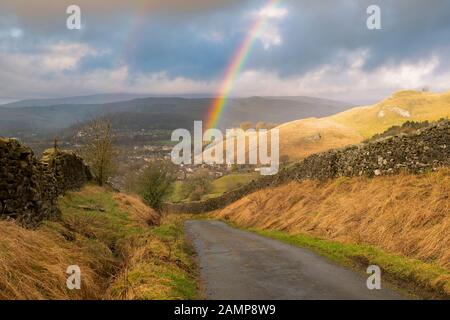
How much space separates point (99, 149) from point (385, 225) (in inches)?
1650

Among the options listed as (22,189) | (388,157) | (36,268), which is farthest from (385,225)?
(22,189)

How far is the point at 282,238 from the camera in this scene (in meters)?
25.3

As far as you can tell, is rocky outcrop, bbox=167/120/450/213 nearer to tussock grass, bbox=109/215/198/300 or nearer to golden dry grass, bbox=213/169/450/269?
golden dry grass, bbox=213/169/450/269

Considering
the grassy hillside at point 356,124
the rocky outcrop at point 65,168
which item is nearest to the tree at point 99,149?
the rocky outcrop at point 65,168

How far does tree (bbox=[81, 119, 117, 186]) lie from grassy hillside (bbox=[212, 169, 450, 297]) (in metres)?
28.2

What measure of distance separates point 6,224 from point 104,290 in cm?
331

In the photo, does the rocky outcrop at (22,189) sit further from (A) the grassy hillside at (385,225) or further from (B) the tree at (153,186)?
(B) the tree at (153,186)

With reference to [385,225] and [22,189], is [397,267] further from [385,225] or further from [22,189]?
[22,189]

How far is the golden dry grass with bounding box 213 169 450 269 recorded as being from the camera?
16109 millimetres

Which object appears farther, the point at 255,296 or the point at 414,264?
the point at 414,264

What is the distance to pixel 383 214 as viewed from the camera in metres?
19.8

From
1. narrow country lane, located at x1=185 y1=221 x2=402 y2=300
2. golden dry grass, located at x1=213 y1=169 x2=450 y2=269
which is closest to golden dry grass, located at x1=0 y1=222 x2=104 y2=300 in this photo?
narrow country lane, located at x1=185 y1=221 x2=402 y2=300

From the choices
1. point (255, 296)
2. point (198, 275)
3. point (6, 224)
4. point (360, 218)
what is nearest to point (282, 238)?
point (360, 218)
